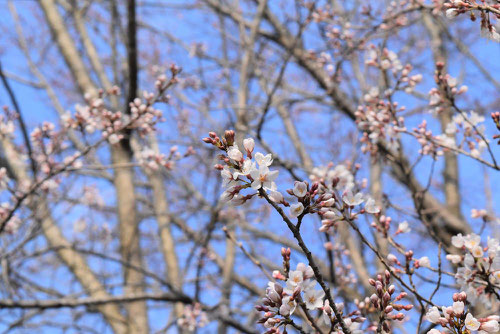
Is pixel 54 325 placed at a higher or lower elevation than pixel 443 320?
higher

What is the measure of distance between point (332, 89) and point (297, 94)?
7.40ft

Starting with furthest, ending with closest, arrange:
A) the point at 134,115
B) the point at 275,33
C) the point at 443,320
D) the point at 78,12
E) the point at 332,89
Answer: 1. the point at 78,12
2. the point at 275,33
3. the point at 332,89
4. the point at 134,115
5. the point at 443,320

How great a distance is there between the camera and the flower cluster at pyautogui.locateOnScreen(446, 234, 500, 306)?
160 cm

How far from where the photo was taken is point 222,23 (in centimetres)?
632

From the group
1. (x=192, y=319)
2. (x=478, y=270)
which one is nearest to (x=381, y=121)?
(x=478, y=270)

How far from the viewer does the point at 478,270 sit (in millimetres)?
1672

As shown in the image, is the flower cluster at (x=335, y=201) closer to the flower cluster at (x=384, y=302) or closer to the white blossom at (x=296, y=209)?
the white blossom at (x=296, y=209)

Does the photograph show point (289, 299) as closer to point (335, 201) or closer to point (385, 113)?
point (335, 201)

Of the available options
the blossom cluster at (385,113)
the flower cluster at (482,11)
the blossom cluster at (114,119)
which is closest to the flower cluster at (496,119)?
the flower cluster at (482,11)

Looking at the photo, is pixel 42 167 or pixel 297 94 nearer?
pixel 42 167

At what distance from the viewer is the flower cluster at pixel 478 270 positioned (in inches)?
63.1

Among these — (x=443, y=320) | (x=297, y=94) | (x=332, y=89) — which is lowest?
(x=443, y=320)

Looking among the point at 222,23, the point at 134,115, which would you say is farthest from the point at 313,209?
the point at 222,23

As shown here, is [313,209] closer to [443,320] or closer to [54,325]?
[443,320]
